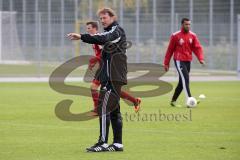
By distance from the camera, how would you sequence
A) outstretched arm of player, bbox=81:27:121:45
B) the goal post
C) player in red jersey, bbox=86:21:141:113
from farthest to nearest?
the goal post → player in red jersey, bbox=86:21:141:113 → outstretched arm of player, bbox=81:27:121:45

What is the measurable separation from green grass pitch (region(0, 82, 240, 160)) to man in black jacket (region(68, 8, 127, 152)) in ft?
1.03

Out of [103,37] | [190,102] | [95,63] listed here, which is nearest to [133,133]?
[95,63]

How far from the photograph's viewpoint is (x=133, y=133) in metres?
14.9

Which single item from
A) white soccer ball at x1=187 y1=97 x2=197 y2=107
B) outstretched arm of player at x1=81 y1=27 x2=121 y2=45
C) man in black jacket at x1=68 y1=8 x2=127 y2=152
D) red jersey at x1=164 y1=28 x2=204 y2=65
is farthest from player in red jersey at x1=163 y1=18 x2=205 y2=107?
outstretched arm of player at x1=81 y1=27 x2=121 y2=45

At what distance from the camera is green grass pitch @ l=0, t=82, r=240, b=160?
11977 mm

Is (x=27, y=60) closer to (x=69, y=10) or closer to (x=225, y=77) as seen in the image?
(x=69, y=10)

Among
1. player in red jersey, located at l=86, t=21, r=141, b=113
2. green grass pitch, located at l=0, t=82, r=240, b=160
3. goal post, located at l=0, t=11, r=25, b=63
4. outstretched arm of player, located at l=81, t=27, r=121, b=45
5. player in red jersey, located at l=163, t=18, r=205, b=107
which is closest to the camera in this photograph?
outstretched arm of player, located at l=81, t=27, r=121, b=45

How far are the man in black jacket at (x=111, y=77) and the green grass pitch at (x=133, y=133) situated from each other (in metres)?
0.31

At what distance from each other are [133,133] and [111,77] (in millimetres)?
2677

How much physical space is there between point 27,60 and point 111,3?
576cm

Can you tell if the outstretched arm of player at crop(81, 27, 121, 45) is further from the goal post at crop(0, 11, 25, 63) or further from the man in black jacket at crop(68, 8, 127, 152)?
the goal post at crop(0, 11, 25, 63)

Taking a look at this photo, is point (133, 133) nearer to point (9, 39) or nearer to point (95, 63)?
point (95, 63)

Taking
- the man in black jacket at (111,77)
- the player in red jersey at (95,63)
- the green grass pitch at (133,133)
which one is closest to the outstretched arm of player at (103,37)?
the man in black jacket at (111,77)

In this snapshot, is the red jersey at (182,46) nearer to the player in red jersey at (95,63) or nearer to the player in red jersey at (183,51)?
the player in red jersey at (183,51)
